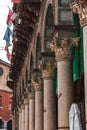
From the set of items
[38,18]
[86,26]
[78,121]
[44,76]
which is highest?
[38,18]

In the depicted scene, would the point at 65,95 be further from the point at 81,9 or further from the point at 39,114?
the point at 39,114

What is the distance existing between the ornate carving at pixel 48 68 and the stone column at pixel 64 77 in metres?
3.33

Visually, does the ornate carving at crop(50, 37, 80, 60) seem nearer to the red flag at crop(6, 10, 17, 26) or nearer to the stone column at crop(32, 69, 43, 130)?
the stone column at crop(32, 69, 43, 130)

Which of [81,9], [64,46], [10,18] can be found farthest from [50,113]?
[10,18]

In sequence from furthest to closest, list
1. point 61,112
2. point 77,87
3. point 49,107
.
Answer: point 49,107 < point 77,87 < point 61,112

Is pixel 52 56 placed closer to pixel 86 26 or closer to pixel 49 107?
pixel 49 107

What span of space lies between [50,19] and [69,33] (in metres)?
4.52

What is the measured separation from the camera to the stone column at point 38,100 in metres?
25.6

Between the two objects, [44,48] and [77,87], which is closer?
[77,87]

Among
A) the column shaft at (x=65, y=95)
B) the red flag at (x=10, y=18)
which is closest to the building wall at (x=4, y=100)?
the red flag at (x=10, y=18)

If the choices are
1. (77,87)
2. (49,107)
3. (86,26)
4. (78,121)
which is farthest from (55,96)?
(86,26)

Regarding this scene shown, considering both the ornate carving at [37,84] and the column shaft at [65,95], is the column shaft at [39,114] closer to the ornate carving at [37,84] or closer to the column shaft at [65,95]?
the ornate carving at [37,84]

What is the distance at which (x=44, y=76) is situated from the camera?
22.4 m

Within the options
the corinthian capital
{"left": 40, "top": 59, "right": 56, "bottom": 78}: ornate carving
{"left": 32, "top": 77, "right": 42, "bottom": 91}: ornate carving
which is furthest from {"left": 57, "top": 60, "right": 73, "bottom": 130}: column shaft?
{"left": 32, "top": 77, "right": 42, "bottom": 91}: ornate carving
